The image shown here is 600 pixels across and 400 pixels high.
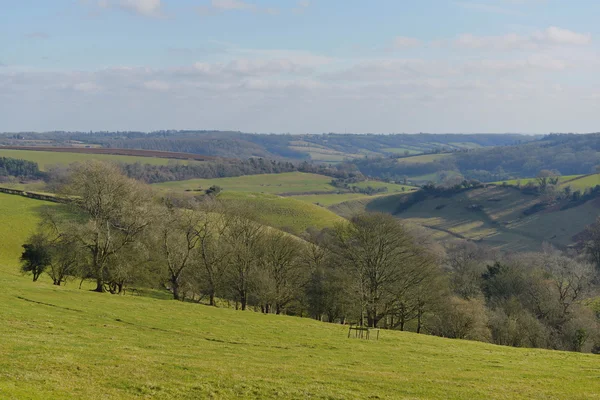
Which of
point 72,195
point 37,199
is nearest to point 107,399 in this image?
point 72,195

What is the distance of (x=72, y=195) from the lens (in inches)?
2112

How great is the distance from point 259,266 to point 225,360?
3783 cm

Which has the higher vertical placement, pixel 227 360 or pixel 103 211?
pixel 103 211

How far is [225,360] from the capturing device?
26438 millimetres

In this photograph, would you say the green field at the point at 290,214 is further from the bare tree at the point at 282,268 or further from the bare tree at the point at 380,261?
→ the bare tree at the point at 380,261

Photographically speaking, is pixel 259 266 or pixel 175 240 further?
pixel 259 266

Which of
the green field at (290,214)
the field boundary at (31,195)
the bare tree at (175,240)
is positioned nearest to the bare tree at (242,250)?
the bare tree at (175,240)

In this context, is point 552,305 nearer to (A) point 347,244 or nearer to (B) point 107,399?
(A) point 347,244

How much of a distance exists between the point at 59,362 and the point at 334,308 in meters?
42.0

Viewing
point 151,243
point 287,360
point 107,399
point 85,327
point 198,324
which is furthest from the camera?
point 151,243

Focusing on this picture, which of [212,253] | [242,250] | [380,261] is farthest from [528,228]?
[212,253]

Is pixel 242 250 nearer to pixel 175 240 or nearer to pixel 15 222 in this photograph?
pixel 175 240

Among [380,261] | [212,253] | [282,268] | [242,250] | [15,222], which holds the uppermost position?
[242,250]

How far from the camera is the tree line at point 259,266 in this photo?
2074 inches
